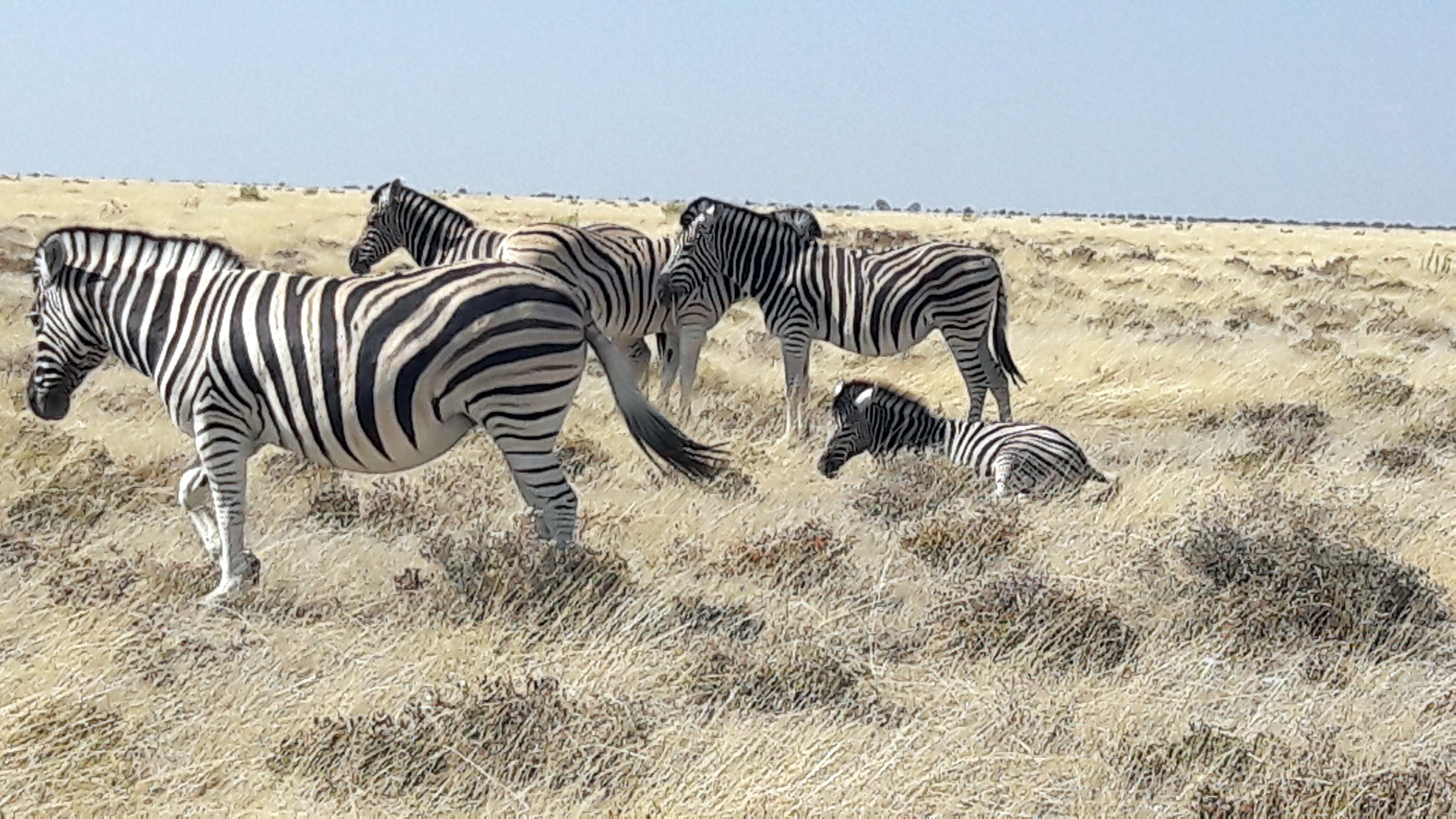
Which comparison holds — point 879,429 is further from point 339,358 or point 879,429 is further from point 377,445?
point 339,358

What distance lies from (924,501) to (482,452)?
3031 mm

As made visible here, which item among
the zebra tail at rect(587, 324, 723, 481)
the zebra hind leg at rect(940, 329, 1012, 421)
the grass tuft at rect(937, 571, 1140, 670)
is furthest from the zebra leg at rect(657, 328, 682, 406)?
the grass tuft at rect(937, 571, 1140, 670)

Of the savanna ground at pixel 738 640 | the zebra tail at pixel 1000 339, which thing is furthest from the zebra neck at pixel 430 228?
the zebra tail at pixel 1000 339

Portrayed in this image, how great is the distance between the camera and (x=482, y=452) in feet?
28.6

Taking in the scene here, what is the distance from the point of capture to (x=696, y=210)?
1158 centimetres

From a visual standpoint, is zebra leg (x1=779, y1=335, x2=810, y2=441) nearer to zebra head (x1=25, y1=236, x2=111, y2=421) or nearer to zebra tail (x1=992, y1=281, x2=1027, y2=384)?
zebra tail (x1=992, y1=281, x2=1027, y2=384)

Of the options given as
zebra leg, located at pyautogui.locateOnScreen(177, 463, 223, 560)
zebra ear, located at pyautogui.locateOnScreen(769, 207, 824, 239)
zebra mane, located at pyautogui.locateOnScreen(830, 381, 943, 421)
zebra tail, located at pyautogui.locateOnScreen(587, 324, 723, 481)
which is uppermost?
zebra ear, located at pyautogui.locateOnScreen(769, 207, 824, 239)

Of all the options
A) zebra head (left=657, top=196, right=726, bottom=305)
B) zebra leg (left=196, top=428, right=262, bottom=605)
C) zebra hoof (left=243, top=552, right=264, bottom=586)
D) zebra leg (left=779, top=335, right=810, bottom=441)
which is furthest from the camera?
zebra head (left=657, top=196, right=726, bottom=305)

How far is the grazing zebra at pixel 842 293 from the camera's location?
438 inches

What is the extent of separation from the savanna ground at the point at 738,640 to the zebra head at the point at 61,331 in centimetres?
74

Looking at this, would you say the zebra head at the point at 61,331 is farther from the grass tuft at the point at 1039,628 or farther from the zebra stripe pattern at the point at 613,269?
the grass tuft at the point at 1039,628

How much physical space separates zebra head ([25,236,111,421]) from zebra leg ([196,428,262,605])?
37.8 inches

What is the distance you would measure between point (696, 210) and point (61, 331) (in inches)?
251

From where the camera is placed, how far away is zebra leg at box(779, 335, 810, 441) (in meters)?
10.3
